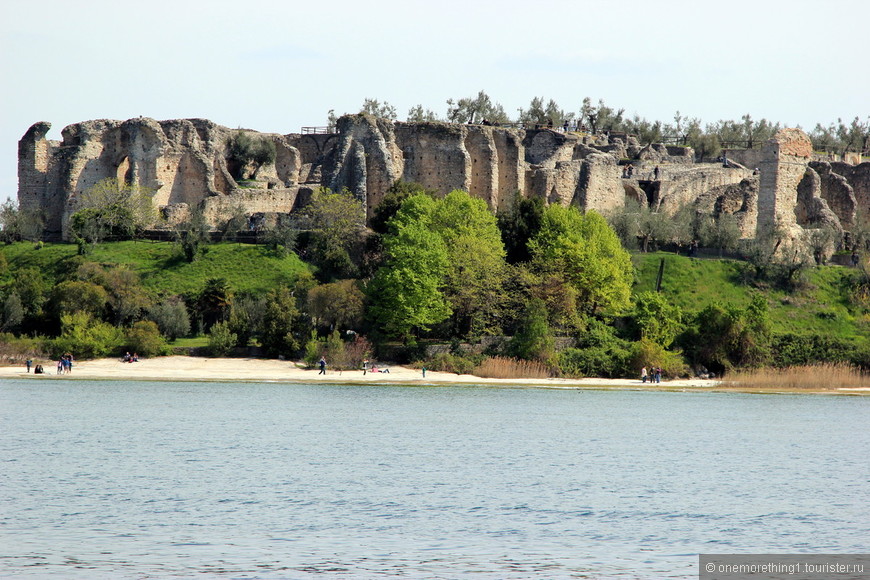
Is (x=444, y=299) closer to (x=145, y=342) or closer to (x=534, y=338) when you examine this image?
(x=534, y=338)

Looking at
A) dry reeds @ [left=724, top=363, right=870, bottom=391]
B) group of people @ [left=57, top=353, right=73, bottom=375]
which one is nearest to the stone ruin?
dry reeds @ [left=724, top=363, right=870, bottom=391]

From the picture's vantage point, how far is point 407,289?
163ft

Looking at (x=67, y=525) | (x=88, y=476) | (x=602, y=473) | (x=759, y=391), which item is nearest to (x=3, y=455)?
(x=88, y=476)

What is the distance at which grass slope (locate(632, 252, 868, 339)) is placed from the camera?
5369cm

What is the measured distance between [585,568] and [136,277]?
120 feet

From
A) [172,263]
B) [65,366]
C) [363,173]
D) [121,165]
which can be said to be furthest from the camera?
[121,165]

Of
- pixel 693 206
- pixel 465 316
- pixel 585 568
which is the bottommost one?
pixel 585 568

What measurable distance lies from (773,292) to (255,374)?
23.5m

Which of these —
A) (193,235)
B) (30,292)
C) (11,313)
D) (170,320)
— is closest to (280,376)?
(170,320)

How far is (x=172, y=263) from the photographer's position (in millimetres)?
55375

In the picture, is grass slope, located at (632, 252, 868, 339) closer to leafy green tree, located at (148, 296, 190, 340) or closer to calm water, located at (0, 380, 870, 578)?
calm water, located at (0, 380, 870, 578)

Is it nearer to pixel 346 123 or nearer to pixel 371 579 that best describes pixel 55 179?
pixel 346 123

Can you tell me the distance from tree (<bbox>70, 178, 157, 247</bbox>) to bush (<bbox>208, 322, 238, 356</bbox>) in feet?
36.7

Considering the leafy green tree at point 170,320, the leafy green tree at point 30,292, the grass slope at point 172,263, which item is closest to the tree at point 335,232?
the grass slope at point 172,263
